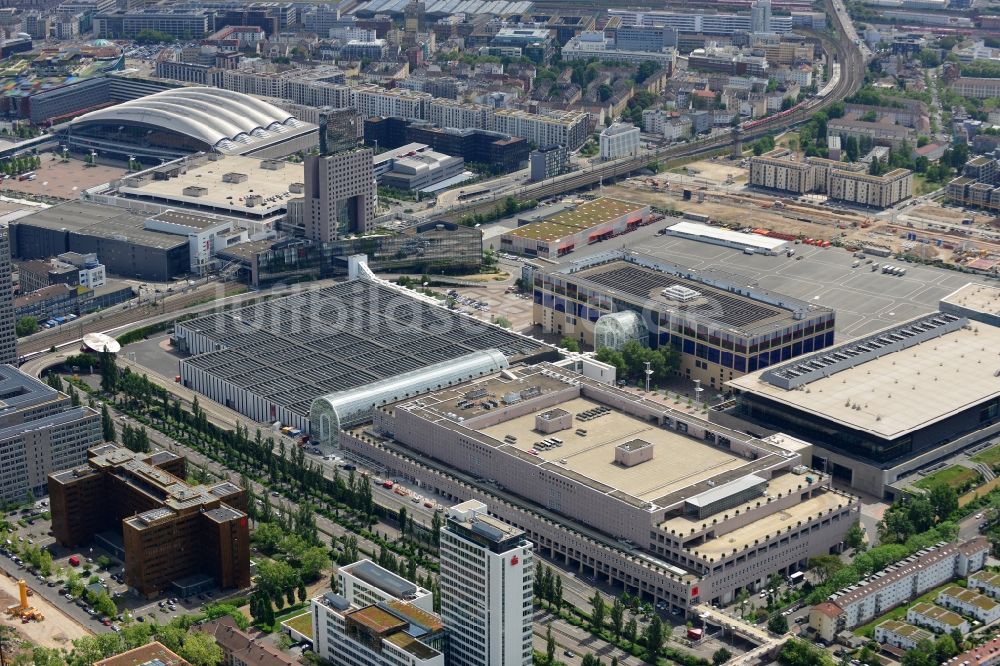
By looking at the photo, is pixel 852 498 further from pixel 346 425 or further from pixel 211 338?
pixel 211 338

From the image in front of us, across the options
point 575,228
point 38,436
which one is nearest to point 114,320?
point 38,436

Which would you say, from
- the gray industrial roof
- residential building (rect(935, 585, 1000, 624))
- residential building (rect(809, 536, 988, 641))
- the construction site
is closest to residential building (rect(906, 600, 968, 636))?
residential building (rect(935, 585, 1000, 624))

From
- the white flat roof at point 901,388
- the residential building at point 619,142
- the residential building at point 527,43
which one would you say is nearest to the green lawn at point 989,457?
the white flat roof at point 901,388

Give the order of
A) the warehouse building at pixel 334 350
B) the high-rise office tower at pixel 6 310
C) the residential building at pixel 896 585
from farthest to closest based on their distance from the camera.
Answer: the warehouse building at pixel 334 350, the high-rise office tower at pixel 6 310, the residential building at pixel 896 585

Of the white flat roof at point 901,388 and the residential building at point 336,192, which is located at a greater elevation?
the residential building at point 336,192

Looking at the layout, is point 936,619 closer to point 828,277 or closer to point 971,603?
point 971,603

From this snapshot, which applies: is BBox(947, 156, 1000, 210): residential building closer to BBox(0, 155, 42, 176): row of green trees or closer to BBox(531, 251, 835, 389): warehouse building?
BBox(531, 251, 835, 389): warehouse building

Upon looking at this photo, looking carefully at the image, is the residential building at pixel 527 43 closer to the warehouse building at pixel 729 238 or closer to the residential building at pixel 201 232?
the warehouse building at pixel 729 238
